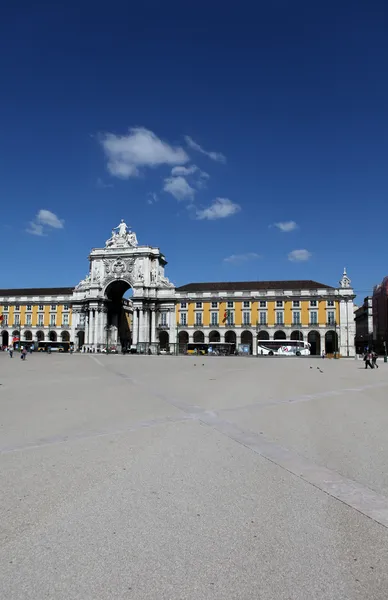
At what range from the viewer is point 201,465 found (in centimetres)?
727

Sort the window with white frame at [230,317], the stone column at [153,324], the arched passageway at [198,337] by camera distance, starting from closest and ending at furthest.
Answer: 1. the window with white frame at [230,317]
2. the arched passageway at [198,337]
3. the stone column at [153,324]

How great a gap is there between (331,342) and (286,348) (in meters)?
13.6

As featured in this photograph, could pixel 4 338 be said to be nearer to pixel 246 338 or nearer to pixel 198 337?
pixel 198 337

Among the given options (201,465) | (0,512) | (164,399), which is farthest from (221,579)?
(164,399)

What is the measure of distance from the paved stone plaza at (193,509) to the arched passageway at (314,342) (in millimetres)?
81632

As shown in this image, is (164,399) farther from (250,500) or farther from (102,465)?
(250,500)

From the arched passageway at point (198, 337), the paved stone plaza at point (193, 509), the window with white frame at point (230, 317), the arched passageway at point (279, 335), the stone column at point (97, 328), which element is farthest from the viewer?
the stone column at point (97, 328)

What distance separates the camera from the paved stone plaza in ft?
12.5

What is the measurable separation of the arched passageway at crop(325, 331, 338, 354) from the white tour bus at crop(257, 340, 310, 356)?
7.31m

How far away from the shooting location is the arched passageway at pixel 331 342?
291ft

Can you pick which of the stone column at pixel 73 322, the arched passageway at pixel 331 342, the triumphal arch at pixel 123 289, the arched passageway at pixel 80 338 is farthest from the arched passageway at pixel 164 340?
the arched passageway at pixel 331 342

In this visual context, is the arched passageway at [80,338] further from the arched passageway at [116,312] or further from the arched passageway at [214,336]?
the arched passageway at [214,336]

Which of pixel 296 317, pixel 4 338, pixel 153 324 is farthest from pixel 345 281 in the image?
pixel 4 338

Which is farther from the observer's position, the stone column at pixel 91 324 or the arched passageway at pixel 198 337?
the stone column at pixel 91 324
